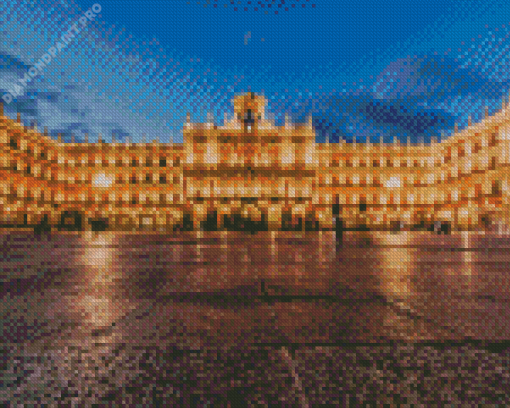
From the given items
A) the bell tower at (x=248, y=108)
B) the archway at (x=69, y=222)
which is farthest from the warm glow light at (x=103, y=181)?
the bell tower at (x=248, y=108)

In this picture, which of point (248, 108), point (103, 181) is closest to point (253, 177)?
point (248, 108)

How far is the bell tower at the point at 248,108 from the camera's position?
51.0 metres

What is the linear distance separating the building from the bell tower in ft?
0.40

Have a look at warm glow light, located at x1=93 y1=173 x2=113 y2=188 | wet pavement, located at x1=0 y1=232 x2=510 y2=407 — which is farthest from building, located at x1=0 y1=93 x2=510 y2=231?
wet pavement, located at x1=0 y1=232 x2=510 y2=407

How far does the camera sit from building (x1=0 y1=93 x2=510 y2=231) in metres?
41.5

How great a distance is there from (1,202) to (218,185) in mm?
21550

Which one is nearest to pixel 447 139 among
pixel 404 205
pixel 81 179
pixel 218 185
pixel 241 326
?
pixel 404 205

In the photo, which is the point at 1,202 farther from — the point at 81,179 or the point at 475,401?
the point at 475,401

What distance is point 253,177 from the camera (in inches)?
1891

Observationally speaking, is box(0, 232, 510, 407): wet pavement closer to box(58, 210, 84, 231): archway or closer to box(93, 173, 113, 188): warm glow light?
box(93, 173, 113, 188): warm glow light

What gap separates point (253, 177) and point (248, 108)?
9.12 meters

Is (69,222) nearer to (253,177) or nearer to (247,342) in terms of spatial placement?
(253,177)

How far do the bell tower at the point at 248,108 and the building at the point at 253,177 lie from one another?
0.12m

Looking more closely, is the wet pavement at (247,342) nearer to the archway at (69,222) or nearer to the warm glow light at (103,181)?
the warm glow light at (103,181)
